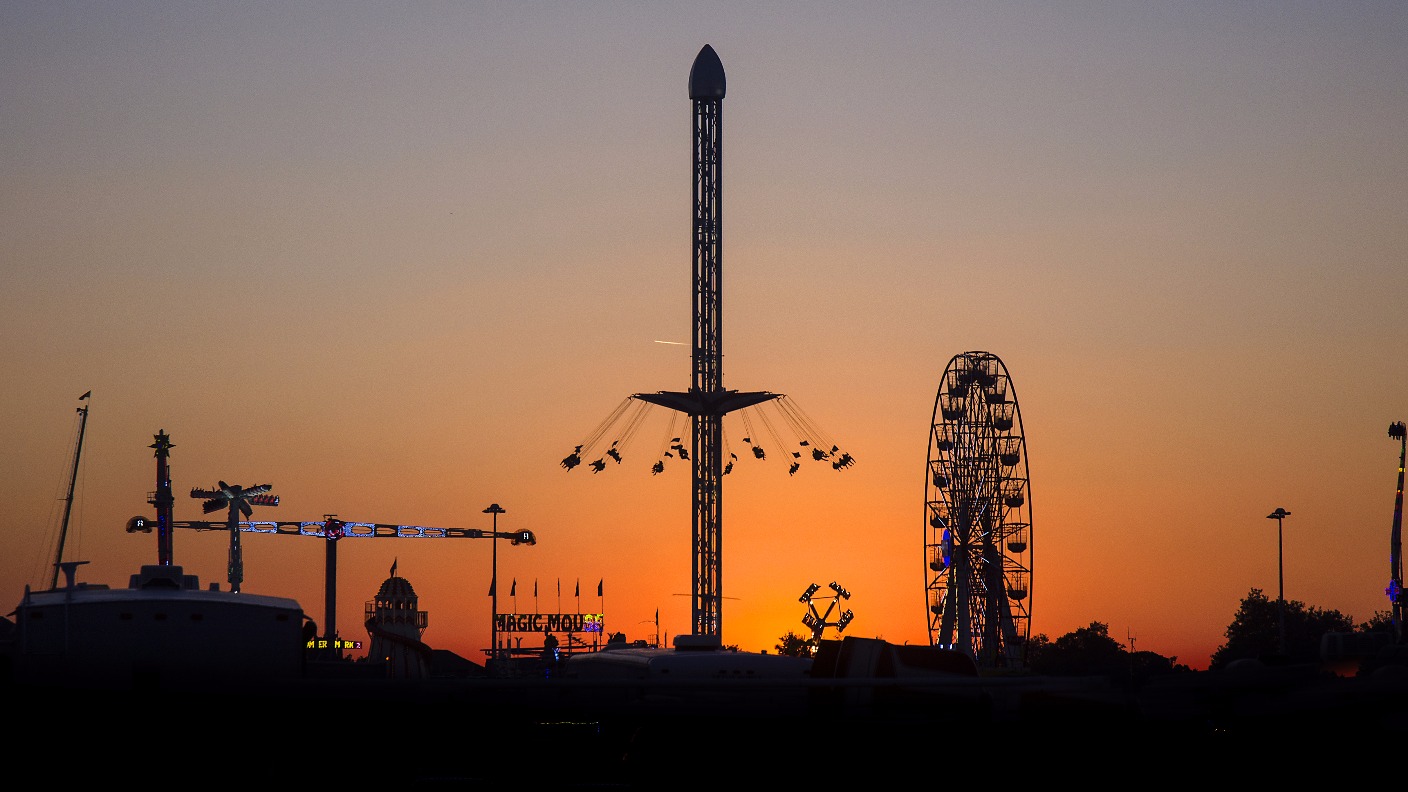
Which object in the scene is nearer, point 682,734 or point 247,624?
point 682,734

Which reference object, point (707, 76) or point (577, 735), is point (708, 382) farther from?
point (577, 735)

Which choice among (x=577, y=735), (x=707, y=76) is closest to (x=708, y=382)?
(x=707, y=76)

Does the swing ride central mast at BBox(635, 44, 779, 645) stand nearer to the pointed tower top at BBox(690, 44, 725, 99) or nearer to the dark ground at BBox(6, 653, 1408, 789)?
the pointed tower top at BBox(690, 44, 725, 99)

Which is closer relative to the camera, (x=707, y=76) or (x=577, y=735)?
(x=577, y=735)

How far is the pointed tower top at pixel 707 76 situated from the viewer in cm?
10800

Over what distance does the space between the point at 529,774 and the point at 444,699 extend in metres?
1.59

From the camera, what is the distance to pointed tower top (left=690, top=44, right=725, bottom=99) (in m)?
108

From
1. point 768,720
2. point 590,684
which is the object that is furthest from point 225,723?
point 768,720

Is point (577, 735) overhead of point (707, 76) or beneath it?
beneath

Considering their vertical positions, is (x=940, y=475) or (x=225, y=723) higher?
(x=940, y=475)

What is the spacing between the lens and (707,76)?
108 meters

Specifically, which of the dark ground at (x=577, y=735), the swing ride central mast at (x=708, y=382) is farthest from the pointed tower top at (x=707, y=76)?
the dark ground at (x=577, y=735)

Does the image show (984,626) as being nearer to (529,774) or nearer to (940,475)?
(940,475)

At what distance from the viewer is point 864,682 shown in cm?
2019
